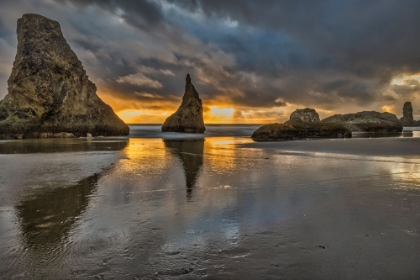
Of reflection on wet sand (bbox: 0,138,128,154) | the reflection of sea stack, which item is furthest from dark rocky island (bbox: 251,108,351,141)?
the reflection of sea stack

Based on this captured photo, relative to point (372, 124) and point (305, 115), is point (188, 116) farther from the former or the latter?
point (372, 124)

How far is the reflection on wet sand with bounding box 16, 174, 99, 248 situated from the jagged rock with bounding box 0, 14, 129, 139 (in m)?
33.2

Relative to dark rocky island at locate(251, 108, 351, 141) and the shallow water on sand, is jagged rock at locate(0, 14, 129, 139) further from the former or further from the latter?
the shallow water on sand

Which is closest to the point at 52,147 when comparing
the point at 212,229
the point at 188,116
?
the point at 212,229

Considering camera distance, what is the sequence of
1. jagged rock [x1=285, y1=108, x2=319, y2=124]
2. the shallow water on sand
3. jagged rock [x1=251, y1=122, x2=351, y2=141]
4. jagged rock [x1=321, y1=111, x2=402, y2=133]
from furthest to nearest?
jagged rock [x1=285, y1=108, x2=319, y2=124] → jagged rock [x1=321, y1=111, x2=402, y2=133] → jagged rock [x1=251, y1=122, x2=351, y2=141] → the shallow water on sand

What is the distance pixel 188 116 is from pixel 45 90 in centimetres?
3004

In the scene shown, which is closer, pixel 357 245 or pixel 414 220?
pixel 357 245

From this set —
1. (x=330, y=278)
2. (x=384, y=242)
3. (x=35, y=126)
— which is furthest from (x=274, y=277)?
(x=35, y=126)

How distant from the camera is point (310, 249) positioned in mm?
3096

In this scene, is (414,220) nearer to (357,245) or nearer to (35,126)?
(357,245)

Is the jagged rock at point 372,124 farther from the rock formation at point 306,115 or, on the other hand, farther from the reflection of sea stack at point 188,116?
the reflection of sea stack at point 188,116

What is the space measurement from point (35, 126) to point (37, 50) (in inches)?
427

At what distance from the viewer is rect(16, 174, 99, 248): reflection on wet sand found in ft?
11.4

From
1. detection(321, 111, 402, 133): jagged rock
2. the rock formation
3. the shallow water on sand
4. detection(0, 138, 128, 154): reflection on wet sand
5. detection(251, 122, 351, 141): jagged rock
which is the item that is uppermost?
the rock formation
